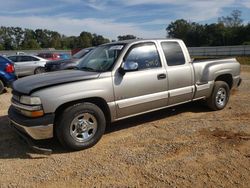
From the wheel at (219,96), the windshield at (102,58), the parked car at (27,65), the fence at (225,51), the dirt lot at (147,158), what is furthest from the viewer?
the fence at (225,51)

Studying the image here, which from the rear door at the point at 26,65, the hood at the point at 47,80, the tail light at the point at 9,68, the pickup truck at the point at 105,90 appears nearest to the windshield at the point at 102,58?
the pickup truck at the point at 105,90

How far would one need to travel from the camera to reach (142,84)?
582cm

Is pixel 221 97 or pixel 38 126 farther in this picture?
pixel 221 97

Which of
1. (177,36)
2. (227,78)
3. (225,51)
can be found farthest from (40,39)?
(227,78)

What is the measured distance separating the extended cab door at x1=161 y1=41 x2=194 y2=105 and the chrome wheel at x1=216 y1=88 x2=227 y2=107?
3.38 feet

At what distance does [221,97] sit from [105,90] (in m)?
3.49

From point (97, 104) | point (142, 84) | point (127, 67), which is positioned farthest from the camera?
point (142, 84)

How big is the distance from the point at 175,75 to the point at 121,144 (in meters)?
1.88

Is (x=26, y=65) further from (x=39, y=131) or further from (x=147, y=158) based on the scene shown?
(x=147, y=158)

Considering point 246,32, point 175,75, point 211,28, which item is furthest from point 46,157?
point 211,28

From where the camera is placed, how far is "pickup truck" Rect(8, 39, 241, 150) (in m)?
4.92

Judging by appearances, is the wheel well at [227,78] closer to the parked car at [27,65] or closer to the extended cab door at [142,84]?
the extended cab door at [142,84]

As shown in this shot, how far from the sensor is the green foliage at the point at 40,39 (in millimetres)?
88750

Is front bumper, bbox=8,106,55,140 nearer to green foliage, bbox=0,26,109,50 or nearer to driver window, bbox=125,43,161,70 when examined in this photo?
driver window, bbox=125,43,161,70
